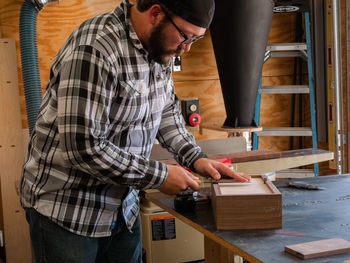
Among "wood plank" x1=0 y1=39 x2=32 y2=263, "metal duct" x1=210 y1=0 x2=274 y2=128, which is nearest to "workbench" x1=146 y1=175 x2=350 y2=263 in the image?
"metal duct" x1=210 y1=0 x2=274 y2=128

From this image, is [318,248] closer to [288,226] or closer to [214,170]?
[288,226]

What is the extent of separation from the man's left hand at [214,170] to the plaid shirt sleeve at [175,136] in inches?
1.6

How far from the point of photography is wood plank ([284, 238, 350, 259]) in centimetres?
106

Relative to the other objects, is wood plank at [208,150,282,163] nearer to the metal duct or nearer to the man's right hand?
the metal duct

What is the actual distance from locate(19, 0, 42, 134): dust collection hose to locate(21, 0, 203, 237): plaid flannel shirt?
4.85ft

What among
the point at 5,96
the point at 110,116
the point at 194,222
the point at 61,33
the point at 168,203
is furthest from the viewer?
the point at 61,33

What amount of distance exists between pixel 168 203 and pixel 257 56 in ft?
6.18

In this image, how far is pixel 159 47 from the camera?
123 centimetres

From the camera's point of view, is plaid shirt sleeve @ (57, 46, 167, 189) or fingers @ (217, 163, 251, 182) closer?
plaid shirt sleeve @ (57, 46, 167, 189)

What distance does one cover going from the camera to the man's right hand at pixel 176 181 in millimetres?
1243

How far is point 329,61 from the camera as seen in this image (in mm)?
3549

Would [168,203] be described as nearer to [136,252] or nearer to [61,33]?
[136,252]

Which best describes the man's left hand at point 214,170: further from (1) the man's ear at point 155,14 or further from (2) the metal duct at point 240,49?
(2) the metal duct at point 240,49

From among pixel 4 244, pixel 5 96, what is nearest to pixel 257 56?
pixel 5 96
